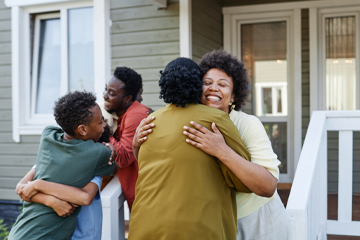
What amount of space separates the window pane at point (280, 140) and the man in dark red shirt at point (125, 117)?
3.36m

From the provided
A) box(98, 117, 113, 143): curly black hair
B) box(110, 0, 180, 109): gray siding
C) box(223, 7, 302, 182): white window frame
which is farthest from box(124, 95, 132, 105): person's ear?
box(223, 7, 302, 182): white window frame

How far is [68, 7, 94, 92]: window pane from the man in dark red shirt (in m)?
2.90

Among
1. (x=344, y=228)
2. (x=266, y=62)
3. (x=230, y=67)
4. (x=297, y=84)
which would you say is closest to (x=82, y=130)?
(x=230, y=67)

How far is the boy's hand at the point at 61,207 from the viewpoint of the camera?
71.0 inches

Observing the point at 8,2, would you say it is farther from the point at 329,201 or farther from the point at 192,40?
the point at 329,201

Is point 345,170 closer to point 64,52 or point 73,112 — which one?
point 73,112

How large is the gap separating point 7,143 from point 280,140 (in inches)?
158

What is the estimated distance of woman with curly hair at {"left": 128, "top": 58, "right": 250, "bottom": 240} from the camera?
1403 millimetres

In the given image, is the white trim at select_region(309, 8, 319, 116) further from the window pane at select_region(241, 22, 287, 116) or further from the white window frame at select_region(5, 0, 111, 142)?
the white window frame at select_region(5, 0, 111, 142)

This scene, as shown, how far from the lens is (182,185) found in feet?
4.60

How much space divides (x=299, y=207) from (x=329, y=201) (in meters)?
3.20

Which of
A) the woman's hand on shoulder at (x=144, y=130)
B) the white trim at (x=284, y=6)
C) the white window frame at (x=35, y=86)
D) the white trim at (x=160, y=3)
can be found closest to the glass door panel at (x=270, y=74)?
the white trim at (x=284, y=6)

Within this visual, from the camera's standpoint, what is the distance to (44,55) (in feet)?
18.2

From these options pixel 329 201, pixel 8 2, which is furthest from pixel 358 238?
pixel 8 2
